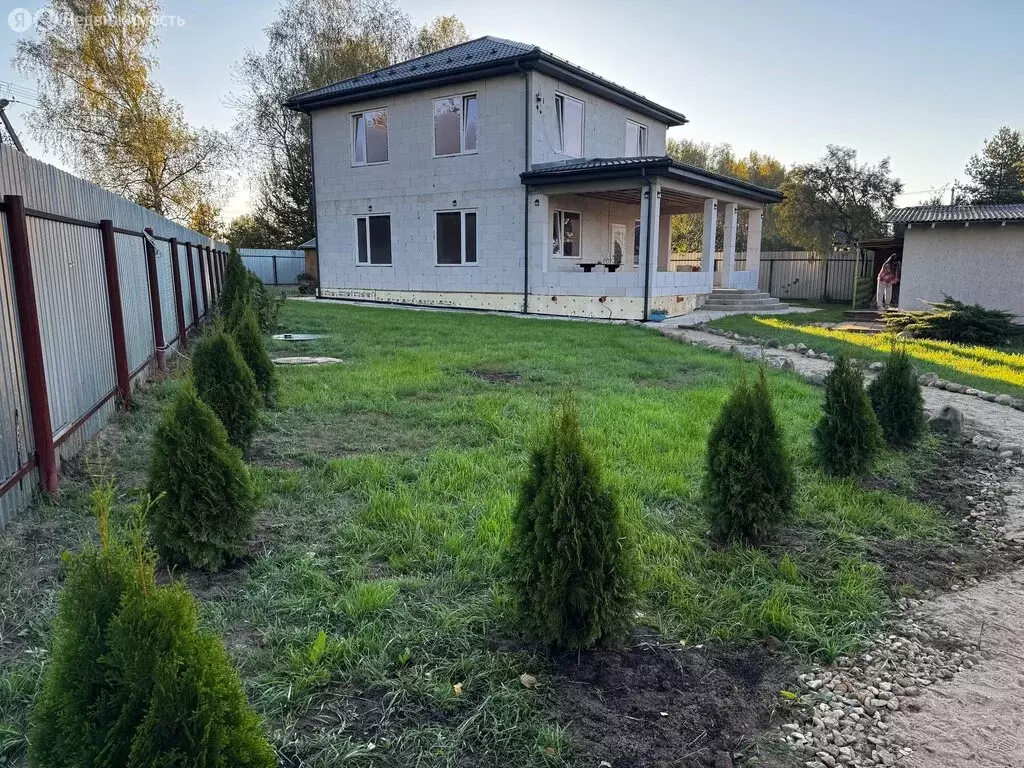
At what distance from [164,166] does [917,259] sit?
2993cm

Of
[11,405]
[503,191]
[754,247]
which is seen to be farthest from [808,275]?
[11,405]

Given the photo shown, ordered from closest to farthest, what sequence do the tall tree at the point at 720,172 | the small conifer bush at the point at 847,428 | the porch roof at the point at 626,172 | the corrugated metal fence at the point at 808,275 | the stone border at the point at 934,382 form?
the small conifer bush at the point at 847,428 → the stone border at the point at 934,382 → the porch roof at the point at 626,172 → the corrugated metal fence at the point at 808,275 → the tall tree at the point at 720,172

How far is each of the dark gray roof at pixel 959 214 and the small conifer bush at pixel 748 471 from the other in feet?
52.1

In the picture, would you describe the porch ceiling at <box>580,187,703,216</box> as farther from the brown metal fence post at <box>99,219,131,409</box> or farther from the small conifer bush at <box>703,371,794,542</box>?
the small conifer bush at <box>703,371,794,542</box>

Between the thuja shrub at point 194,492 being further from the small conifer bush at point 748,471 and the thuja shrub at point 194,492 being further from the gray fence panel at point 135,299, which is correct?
the gray fence panel at point 135,299

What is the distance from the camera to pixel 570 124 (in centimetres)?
1848

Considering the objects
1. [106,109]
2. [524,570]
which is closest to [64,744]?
[524,570]

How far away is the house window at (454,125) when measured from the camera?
1820 cm

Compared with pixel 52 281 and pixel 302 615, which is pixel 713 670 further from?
pixel 52 281

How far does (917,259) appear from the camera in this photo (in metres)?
17.2

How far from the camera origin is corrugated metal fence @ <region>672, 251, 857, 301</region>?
24141mm

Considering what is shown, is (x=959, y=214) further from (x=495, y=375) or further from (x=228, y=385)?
(x=228, y=385)

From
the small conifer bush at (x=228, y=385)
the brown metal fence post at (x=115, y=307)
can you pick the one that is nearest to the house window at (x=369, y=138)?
the brown metal fence post at (x=115, y=307)

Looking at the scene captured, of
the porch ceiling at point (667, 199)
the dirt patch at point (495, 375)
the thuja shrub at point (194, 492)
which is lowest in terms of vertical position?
the dirt patch at point (495, 375)
